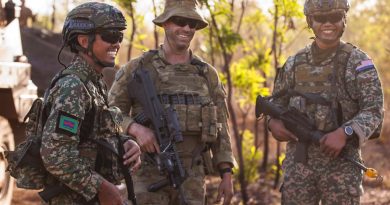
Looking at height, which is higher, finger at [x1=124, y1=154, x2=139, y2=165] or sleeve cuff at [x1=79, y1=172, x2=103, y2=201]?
finger at [x1=124, y1=154, x2=139, y2=165]

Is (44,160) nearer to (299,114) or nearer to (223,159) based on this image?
(223,159)

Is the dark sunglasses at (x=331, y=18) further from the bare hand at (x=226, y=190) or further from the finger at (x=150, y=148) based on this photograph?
the finger at (x=150, y=148)

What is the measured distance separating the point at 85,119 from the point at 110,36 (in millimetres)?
441

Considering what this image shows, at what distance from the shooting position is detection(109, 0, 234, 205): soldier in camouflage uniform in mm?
4441

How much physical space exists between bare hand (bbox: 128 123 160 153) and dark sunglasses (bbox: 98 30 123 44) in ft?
3.32

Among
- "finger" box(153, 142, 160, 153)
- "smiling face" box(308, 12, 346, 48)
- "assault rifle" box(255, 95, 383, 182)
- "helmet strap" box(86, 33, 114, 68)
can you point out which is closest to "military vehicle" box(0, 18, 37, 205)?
"finger" box(153, 142, 160, 153)

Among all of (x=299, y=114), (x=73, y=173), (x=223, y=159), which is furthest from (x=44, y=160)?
(x=299, y=114)

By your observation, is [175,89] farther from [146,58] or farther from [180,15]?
[180,15]

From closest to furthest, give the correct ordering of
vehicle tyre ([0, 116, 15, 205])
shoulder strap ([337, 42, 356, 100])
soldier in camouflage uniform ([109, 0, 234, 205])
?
soldier in camouflage uniform ([109, 0, 234, 205]), shoulder strap ([337, 42, 356, 100]), vehicle tyre ([0, 116, 15, 205])

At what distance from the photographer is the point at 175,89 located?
176 inches

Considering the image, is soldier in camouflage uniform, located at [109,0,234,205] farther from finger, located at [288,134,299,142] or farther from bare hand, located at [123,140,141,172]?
bare hand, located at [123,140,141,172]

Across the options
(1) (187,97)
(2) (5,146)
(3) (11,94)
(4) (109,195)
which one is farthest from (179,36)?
Answer: (2) (5,146)

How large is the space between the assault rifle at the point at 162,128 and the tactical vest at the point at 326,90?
90cm

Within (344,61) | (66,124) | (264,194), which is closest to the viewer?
(66,124)
